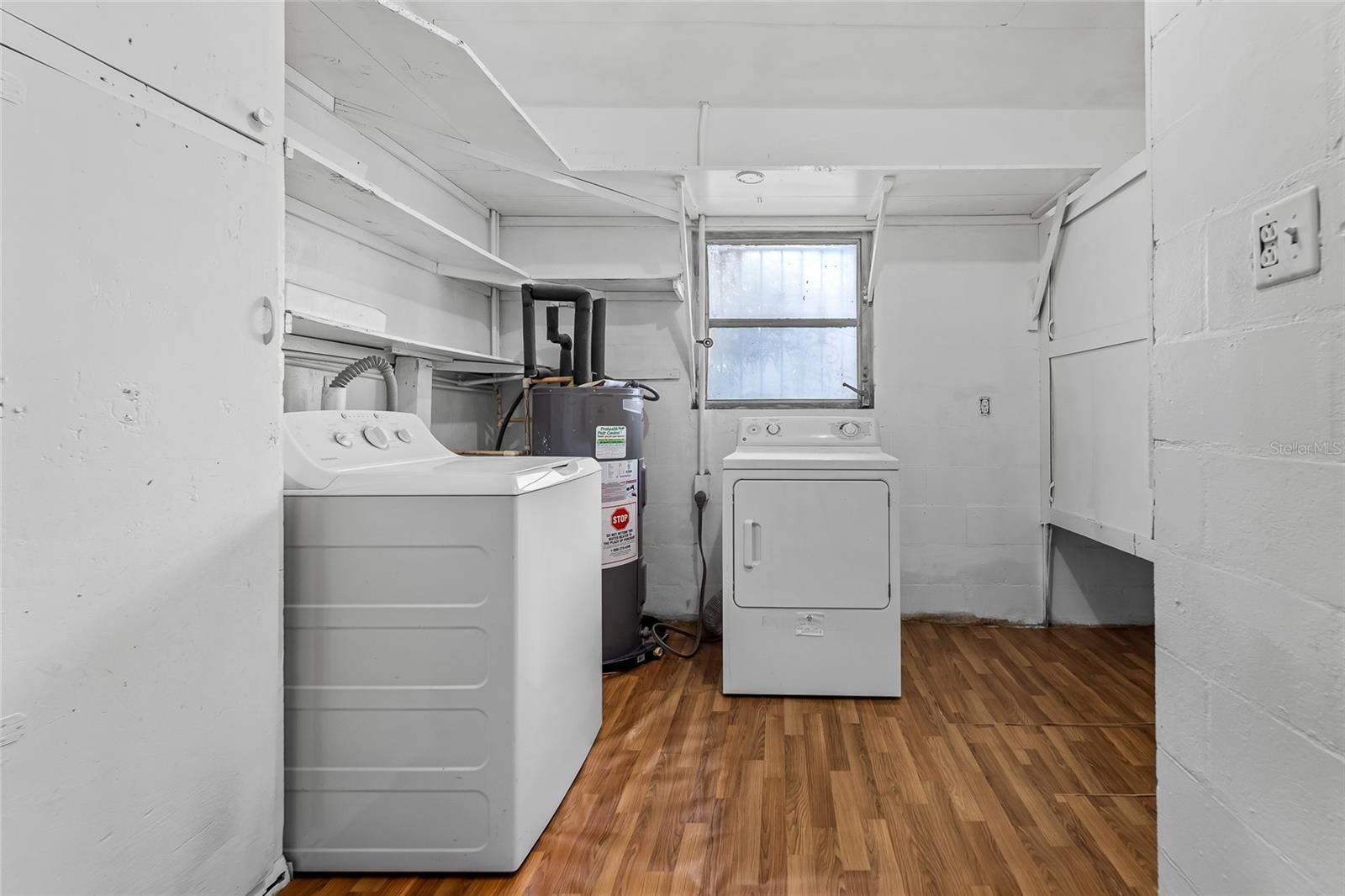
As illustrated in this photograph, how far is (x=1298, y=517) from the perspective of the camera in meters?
0.70

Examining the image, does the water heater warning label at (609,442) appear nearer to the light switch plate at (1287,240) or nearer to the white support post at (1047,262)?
the light switch plate at (1287,240)

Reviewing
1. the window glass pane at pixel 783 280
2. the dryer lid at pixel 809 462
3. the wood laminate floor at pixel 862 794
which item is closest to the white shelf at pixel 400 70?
the window glass pane at pixel 783 280

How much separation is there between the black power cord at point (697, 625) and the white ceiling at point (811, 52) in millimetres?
1850

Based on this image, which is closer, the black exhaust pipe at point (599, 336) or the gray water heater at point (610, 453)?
the gray water heater at point (610, 453)

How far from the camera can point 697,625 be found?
2.92 metres

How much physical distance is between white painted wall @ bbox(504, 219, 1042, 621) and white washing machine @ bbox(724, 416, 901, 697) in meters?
0.87

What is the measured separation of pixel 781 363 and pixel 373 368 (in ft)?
6.36

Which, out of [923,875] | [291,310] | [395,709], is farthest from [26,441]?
[923,875]

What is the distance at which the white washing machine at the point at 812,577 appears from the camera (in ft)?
7.01

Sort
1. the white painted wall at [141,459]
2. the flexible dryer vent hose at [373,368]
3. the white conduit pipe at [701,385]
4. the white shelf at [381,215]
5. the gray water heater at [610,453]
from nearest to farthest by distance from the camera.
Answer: the white painted wall at [141,459] < the white shelf at [381,215] < the flexible dryer vent hose at [373,368] < the gray water heater at [610,453] < the white conduit pipe at [701,385]

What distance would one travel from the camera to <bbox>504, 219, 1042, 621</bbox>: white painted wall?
2959 millimetres

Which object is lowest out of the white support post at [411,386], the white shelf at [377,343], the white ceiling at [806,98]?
the white support post at [411,386]

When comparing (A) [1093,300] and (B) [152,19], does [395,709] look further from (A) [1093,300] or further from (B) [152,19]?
(A) [1093,300]

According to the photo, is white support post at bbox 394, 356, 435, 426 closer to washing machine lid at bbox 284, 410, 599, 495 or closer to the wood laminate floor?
washing machine lid at bbox 284, 410, 599, 495
